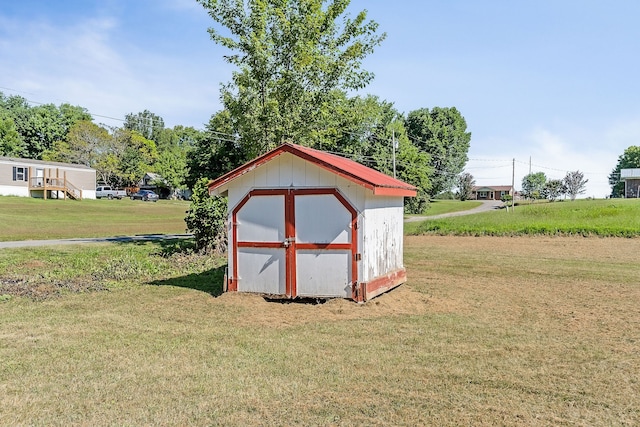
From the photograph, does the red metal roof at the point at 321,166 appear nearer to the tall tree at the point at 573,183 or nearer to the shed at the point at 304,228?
the shed at the point at 304,228

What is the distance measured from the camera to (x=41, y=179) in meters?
49.2

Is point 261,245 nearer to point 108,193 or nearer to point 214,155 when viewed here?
point 214,155

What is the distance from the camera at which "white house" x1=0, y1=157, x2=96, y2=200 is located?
47.0 metres

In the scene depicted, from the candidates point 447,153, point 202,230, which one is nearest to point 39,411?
point 202,230

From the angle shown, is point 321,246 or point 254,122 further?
point 254,122

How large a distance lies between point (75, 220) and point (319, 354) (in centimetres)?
3208

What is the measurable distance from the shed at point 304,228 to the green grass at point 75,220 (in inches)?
657

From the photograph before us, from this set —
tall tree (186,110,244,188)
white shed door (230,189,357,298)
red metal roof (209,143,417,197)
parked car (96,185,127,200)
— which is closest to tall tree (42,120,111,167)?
parked car (96,185,127,200)

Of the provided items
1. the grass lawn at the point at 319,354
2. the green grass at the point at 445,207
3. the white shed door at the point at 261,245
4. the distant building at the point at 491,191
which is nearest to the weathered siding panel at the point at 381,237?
the grass lawn at the point at 319,354

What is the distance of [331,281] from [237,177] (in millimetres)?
2950

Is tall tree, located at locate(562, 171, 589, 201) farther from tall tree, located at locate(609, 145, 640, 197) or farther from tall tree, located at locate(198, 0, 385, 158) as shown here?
tall tree, located at locate(198, 0, 385, 158)

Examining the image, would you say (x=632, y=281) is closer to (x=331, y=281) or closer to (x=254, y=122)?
(x=331, y=281)

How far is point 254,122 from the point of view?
58.2 feet

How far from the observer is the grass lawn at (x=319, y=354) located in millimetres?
4934
